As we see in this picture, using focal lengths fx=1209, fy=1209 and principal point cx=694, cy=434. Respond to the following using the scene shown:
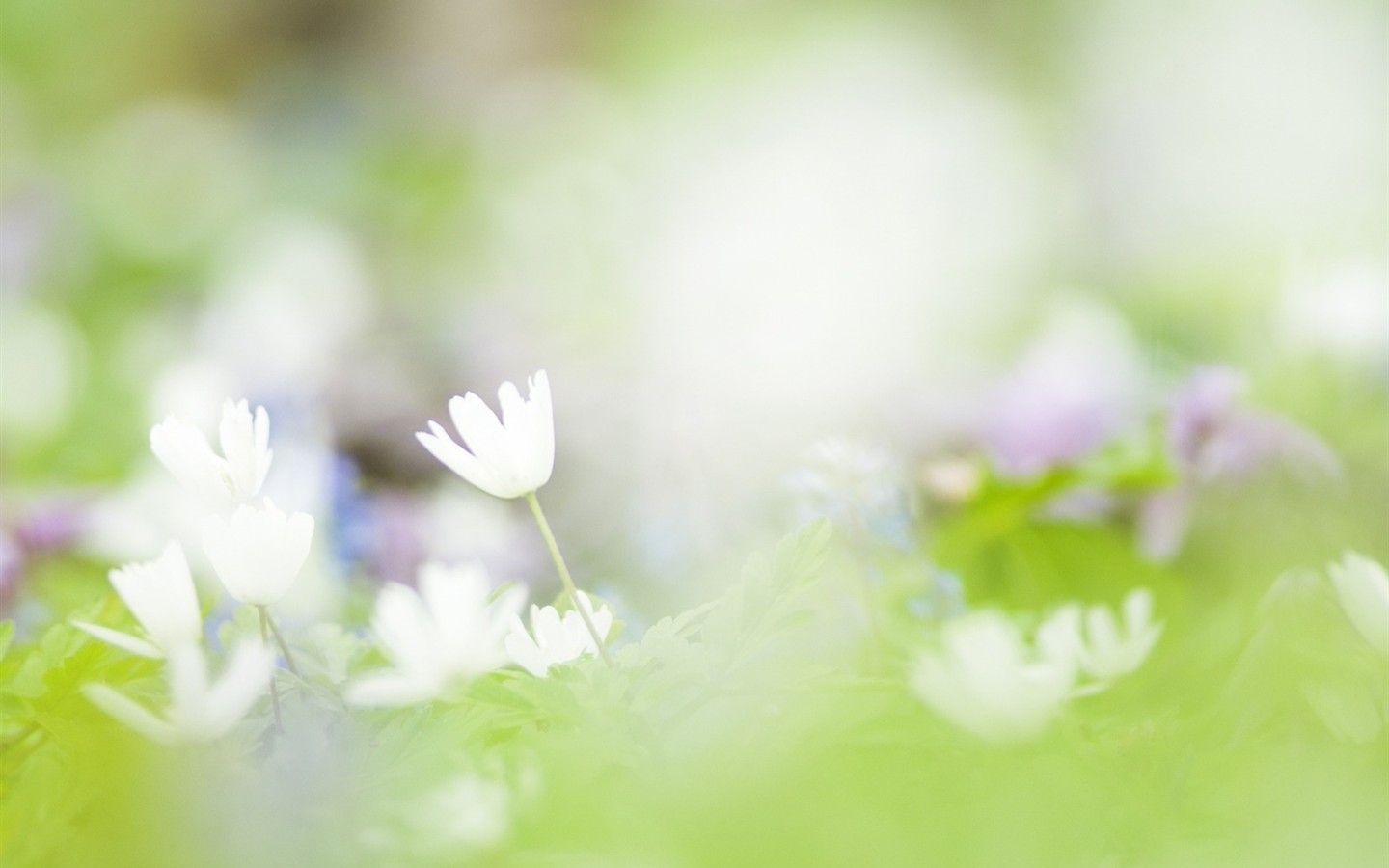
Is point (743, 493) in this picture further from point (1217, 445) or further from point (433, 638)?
point (433, 638)

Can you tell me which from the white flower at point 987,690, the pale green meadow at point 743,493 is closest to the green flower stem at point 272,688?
the pale green meadow at point 743,493

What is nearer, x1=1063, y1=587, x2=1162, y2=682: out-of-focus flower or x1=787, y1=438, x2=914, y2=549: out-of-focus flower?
x1=1063, y1=587, x2=1162, y2=682: out-of-focus flower

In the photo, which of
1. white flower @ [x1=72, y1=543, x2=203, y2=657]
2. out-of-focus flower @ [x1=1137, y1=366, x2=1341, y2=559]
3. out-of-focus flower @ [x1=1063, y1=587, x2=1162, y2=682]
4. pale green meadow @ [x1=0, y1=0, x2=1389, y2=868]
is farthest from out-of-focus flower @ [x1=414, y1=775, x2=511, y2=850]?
out-of-focus flower @ [x1=1137, y1=366, x2=1341, y2=559]

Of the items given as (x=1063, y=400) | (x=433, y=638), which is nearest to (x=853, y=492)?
(x=433, y=638)

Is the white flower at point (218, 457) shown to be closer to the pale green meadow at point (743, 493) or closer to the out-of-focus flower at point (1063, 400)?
the pale green meadow at point (743, 493)

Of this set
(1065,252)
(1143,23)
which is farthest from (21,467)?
(1143,23)

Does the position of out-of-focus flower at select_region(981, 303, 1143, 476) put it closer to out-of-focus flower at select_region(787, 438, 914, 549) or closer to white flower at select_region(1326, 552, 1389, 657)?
out-of-focus flower at select_region(787, 438, 914, 549)

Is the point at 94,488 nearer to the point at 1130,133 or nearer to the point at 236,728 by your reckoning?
the point at 236,728
